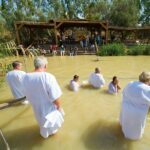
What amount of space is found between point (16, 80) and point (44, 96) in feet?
8.73

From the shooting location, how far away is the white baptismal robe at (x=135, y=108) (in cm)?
434

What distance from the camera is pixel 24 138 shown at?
5.20 metres

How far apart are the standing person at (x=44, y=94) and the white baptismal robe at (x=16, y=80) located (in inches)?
89.7

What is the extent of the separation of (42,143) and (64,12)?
35.7 meters

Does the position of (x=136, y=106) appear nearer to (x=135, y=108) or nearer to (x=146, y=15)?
(x=135, y=108)

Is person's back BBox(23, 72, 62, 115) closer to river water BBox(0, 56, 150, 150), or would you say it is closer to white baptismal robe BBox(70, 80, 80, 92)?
river water BBox(0, 56, 150, 150)

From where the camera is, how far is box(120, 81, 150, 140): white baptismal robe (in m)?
4.34

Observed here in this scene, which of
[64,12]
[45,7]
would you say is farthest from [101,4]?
[45,7]

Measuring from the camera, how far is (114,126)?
560 cm

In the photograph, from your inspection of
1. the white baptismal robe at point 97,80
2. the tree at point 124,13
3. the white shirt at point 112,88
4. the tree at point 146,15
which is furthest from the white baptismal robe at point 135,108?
the tree at point 146,15

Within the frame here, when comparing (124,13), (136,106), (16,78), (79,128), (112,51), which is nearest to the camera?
(136,106)

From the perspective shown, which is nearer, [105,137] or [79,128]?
[105,137]

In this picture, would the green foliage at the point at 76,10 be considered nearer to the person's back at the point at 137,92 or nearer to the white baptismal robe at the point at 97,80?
the white baptismal robe at the point at 97,80

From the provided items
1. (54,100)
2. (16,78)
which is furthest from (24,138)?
(16,78)
